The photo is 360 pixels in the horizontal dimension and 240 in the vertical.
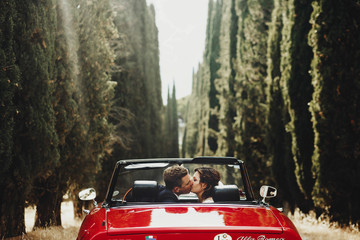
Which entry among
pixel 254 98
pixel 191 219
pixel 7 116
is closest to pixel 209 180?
pixel 191 219

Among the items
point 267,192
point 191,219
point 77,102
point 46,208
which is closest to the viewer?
point 191,219

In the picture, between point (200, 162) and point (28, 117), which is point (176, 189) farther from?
point (28, 117)

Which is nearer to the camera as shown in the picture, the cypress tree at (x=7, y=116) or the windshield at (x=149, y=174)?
the windshield at (x=149, y=174)

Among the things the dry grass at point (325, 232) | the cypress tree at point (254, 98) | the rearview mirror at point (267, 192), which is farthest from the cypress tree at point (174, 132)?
the rearview mirror at point (267, 192)

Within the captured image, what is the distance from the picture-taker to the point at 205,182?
4039 mm

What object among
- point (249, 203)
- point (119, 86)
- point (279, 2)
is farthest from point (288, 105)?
point (119, 86)

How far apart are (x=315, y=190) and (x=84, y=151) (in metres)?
5.62

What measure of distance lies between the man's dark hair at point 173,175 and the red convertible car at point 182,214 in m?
0.05

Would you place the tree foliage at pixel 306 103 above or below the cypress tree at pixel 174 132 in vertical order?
above

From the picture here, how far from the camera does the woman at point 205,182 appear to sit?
4.03 metres

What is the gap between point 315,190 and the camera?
10594 millimetres

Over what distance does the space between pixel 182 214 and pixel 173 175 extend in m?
1.08

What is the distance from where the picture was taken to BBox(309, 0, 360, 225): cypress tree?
967 cm

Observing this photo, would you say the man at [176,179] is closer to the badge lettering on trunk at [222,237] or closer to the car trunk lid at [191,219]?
the car trunk lid at [191,219]
